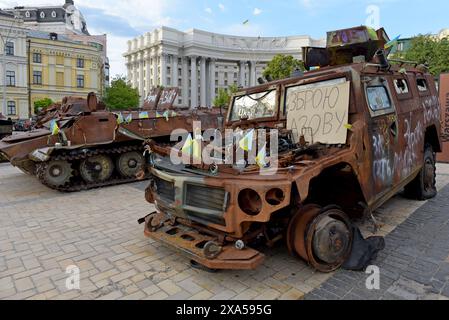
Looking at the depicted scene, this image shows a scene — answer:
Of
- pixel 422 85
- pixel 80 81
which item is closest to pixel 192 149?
pixel 422 85

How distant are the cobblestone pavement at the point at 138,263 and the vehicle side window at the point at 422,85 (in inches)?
75.0

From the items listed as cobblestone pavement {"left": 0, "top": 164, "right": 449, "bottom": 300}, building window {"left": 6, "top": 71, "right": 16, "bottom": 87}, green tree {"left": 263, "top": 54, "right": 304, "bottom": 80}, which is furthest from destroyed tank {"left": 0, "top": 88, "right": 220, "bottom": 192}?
building window {"left": 6, "top": 71, "right": 16, "bottom": 87}

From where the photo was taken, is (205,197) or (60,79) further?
(60,79)

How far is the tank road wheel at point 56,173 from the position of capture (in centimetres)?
788

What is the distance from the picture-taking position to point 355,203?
4.21 m

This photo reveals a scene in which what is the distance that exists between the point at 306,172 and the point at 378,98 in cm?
191

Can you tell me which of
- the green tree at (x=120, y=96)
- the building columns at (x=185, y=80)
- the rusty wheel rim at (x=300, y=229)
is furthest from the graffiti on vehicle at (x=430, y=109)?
the building columns at (x=185, y=80)

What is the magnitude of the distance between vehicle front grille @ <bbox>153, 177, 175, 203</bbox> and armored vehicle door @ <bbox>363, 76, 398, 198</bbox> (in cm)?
221

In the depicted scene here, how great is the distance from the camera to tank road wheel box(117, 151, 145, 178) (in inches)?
361

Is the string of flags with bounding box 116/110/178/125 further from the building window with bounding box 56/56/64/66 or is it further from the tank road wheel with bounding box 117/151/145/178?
the building window with bounding box 56/56/64/66

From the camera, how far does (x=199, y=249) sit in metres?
3.41

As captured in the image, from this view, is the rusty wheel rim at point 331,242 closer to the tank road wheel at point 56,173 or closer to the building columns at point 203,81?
the tank road wheel at point 56,173

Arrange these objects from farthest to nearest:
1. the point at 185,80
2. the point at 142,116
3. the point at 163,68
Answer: the point at 185,80 → the point at 163,68 → the point at 142,116

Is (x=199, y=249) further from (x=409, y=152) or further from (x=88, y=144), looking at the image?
(x=88, y=144)
